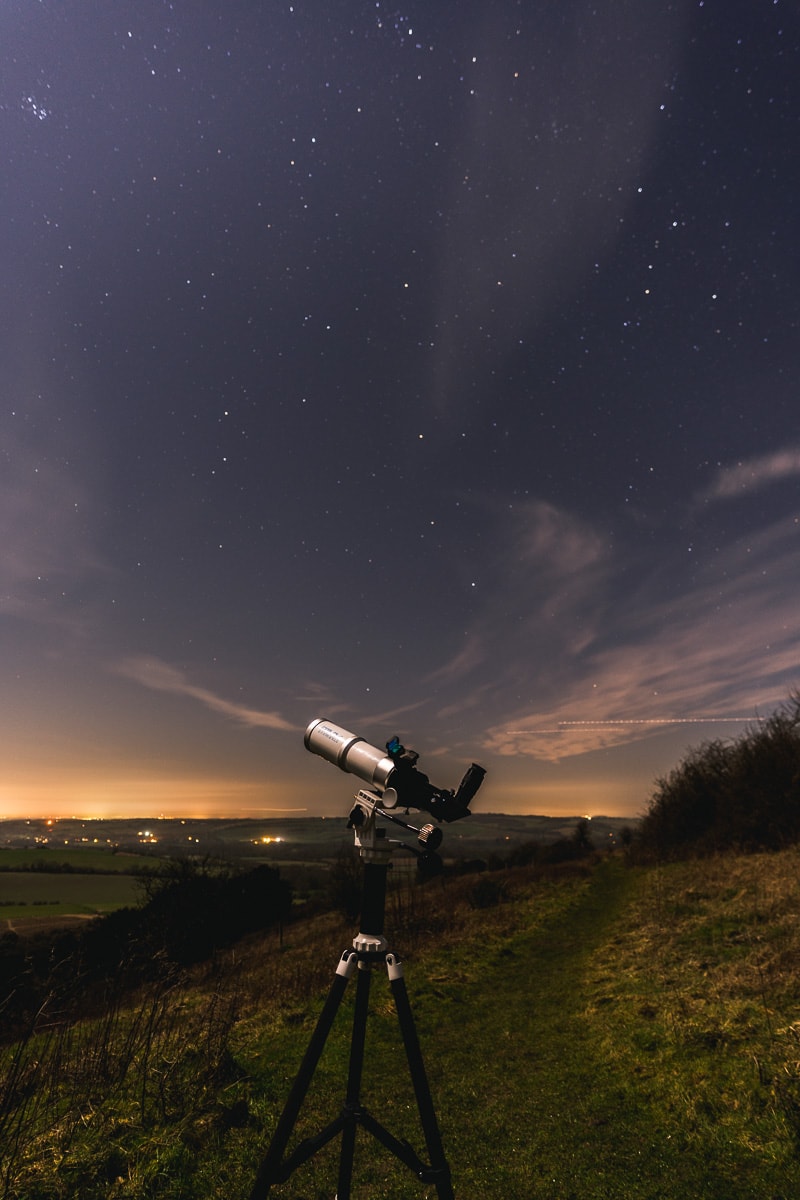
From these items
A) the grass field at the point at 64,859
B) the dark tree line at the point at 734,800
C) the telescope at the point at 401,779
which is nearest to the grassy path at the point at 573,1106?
the telescope at the point at 401,779

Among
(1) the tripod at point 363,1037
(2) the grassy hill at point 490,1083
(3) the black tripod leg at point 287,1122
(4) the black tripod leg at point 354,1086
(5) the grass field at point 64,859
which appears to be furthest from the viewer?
(5) the grass field at point 64,859

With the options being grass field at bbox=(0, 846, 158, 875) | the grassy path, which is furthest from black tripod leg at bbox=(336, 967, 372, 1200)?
grass field at bbox=(0, 846, 158, 875)

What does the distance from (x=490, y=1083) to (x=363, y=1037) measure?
14.7ft

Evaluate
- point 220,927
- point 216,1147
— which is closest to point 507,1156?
point 216,1147

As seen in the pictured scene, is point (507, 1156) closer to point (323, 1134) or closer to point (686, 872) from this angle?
point (323, 1134)

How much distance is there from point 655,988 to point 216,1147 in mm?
6689

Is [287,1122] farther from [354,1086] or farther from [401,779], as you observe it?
[401,779]

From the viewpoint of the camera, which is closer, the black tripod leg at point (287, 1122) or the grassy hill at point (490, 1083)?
the black tripod leg at point (287, 1122)

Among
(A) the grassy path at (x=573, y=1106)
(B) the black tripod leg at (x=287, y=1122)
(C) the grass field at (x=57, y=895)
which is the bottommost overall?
(C) the grass field at (x=57, y=895)

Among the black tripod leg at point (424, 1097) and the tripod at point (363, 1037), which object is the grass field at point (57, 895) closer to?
the tripod at point (363, 1037)

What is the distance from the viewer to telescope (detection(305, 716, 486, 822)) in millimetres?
3588

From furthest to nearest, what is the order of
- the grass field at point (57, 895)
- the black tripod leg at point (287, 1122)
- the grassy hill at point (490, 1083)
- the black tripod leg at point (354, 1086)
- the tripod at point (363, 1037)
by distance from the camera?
the grass field at point (57, 895) < the grassy hill at point (490, 1083) < the black tripod leg at point (354, 1086) < the tripod at point (363, 1037) < the black tripod leg at point (287, 1122)

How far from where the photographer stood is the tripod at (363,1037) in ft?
11.2

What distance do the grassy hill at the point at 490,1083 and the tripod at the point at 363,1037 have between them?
5.45 feet
